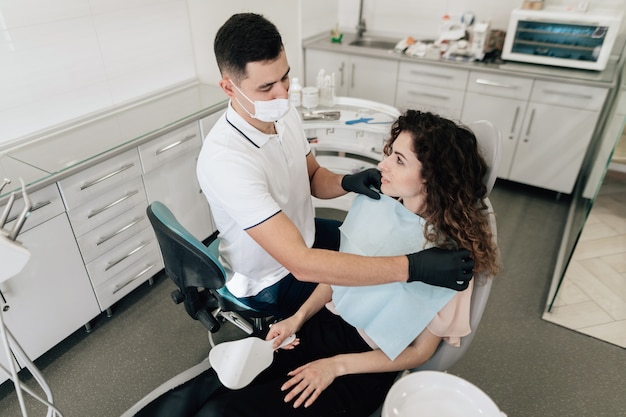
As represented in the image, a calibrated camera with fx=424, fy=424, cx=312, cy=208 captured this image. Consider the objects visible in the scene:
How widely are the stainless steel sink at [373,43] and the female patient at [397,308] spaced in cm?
255

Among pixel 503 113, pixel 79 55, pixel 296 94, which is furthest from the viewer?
pixel 503 113

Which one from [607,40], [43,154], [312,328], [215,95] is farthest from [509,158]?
[43,154]

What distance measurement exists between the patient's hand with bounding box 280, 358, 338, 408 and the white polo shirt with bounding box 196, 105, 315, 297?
41 centimetres

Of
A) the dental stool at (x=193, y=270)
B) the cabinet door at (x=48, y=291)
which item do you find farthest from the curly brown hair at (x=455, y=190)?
the cabinet door at (x=48, y=291)

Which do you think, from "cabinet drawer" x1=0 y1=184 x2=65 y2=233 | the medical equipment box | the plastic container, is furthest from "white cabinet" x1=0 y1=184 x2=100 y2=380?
the medical equipment box

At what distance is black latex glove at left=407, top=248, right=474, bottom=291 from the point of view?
99 centimetres

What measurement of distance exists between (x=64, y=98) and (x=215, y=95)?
79cm

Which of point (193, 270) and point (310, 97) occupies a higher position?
point (310, 97)

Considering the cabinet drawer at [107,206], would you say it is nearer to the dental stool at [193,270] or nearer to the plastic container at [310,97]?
the dental stool at [193,270]

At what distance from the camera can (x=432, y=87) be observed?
9.93 feet

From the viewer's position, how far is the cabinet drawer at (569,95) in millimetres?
2533

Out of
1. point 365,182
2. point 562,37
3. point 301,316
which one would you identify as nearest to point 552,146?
point 562,37

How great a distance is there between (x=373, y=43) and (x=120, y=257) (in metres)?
2.67

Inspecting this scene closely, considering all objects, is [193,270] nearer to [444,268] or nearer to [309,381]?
[309,381]
